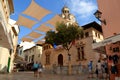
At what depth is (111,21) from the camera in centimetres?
1115

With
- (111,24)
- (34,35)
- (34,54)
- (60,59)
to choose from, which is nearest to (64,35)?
(34,35)

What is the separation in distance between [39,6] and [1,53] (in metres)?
10.4

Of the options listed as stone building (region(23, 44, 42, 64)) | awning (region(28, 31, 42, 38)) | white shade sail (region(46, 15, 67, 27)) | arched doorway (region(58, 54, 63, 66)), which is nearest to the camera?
white shade sail (region(46, 15, 67, 27))

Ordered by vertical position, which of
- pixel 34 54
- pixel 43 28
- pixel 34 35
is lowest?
pixel 34 54

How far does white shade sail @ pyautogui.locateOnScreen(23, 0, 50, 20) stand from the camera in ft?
55.6

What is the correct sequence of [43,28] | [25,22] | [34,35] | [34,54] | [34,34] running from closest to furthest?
[25,22] → [43,28] → [34,34] → [34,35] → [34,54]

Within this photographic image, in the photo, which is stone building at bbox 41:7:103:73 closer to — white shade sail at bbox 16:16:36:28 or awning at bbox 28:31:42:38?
awning at bbox 28:31:42:38

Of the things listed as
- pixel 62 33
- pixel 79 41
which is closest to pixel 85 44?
pixel 79 41

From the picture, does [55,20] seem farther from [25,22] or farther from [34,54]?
[34,54]

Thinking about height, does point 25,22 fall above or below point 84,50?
above

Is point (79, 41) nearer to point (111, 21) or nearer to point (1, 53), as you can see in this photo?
point (1, 53)

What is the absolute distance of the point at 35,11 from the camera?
1798 cm

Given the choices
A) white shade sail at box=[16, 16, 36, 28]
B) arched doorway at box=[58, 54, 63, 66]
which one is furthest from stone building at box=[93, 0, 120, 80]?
arched doorway at box=[58, 54, 63, 66]

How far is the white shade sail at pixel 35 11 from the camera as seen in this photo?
16.9 m
